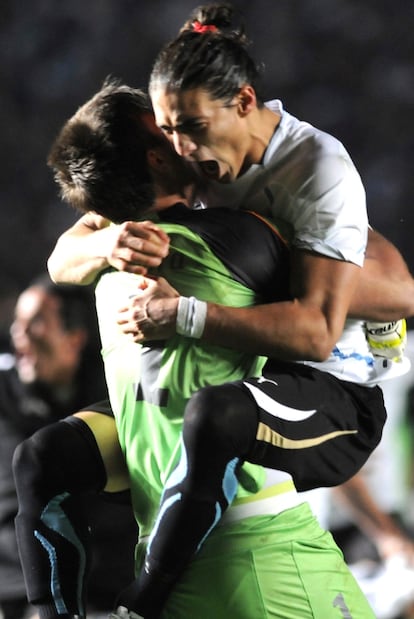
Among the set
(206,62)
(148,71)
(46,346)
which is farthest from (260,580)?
(148,71)

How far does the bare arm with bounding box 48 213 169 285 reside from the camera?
1.38m

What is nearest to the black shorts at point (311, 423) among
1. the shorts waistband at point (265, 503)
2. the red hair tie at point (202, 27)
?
the shorts waistband at point (265, 503)

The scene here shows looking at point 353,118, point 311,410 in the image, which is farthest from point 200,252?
point 353,118

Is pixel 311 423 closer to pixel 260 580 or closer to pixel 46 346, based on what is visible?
pixel 260 580

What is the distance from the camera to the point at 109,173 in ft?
4.73

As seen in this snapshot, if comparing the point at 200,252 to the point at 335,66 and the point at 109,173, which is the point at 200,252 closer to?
the point at 109,173

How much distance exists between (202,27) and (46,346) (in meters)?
1.36

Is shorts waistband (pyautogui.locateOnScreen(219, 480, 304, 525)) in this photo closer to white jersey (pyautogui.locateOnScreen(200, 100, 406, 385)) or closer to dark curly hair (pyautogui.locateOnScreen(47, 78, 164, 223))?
white jersey (pyautogui.locateOnScreen(200, 100, 406, 385))

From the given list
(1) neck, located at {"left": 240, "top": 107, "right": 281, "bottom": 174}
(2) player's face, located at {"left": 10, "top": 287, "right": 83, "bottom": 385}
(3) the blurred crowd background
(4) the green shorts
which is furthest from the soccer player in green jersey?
(3) the blurred crowd background

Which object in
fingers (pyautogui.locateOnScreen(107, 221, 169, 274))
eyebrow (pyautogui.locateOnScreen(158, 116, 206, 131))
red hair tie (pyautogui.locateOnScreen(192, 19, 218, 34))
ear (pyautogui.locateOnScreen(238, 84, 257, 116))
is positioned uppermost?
red hair tie (pyautogui.locateOnScreen(192, 19, 218, 34))

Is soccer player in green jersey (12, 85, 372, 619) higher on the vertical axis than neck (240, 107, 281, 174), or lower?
lower

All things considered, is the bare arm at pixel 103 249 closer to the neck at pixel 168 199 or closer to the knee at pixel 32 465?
the neck at pixel 168 199

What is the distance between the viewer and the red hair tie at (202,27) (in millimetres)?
1490

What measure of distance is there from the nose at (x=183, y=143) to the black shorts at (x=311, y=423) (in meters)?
0.32
